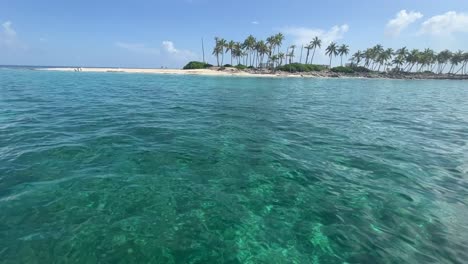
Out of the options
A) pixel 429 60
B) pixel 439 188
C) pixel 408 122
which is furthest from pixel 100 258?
pixel 429 60

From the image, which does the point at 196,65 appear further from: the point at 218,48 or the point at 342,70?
the point at 342,70

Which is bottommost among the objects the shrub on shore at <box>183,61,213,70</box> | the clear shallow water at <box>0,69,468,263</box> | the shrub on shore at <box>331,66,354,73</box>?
the clear shallow water at <box>0,69,468,263</box>

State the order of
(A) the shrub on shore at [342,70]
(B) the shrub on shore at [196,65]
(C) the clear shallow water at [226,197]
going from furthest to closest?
(A) the shrub on shore at [342,70]
(B) the shrub on shore at [196,65]
(C) the clear shallow water at [226,197]

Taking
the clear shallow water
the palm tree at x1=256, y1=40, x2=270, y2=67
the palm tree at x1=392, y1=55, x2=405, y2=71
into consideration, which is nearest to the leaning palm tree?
the palm tree at x1=392, y1=55, x2=405, y2=71

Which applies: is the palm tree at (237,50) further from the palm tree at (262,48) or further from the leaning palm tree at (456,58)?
the leaning palm tree at (456,58)

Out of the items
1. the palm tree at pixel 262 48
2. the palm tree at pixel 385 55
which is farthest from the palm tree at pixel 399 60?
the palm tree at pixel 262 48

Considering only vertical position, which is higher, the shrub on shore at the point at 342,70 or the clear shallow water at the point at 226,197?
the shrub on shore at the point at 342,70

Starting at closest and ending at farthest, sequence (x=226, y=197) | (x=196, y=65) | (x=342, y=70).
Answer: (x=226, y=197)
(x=196, y=65)
(x=342, y=70)

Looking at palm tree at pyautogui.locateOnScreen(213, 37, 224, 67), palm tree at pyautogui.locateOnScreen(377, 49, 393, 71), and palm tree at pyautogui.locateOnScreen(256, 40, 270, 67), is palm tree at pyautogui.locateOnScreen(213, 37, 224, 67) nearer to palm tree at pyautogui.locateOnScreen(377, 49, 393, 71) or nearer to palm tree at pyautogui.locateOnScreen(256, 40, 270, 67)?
palm tree at pyautogui.locateOnScreen(256, 40, 270, 67)

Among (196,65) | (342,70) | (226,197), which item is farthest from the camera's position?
(342,70)

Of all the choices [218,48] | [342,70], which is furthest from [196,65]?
[342,70]

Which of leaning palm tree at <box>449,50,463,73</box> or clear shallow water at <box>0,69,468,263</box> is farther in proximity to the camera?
leaning palm tree at <box>449,50,463,73</box>

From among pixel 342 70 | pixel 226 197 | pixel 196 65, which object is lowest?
pixel 226 197

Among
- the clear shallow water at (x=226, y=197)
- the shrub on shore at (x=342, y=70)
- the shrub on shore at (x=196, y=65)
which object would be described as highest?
the shrub on shore at (x=196, y=65)
